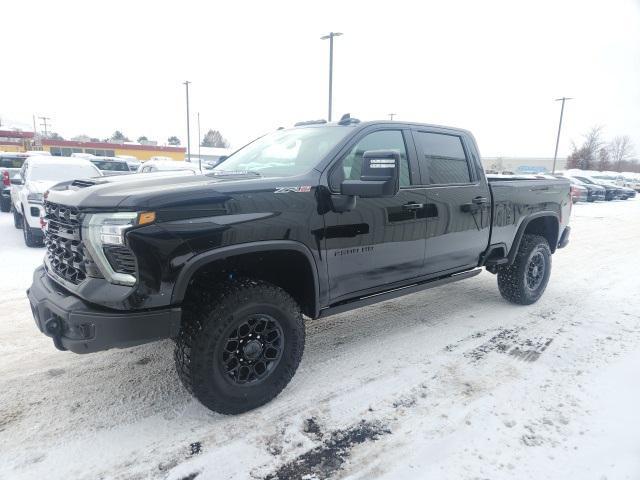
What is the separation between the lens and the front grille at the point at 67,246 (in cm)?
251

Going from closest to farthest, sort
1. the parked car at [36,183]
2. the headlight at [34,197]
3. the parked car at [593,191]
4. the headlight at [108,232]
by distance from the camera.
A: the headlight at [108,232] < the headlight at [34,197] < the parked car at [36,183] < the parked car at [593,191]

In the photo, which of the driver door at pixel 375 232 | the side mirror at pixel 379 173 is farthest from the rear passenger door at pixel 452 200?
the side mirror at pixel 379 173

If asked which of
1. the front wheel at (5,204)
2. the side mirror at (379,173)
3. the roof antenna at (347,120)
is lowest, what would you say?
the front wheel at (5,204)

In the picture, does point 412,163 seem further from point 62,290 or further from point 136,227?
point 62,290

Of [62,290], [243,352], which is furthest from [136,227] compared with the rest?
[243,352]

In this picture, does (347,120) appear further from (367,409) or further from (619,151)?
(619,151)

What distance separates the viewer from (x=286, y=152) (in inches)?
144

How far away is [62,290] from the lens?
273cm

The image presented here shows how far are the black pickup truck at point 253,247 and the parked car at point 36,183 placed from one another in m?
5.35

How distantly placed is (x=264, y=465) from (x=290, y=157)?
219 centimetres

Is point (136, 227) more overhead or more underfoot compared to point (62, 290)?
more overhead

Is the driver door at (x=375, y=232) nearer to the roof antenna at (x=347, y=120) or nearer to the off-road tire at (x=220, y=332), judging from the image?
the roof antenna at (x=347, y=120)

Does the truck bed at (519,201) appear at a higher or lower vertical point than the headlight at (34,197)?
higher

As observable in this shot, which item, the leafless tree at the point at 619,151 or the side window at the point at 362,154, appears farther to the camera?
the leafless tree at the point at 619,151
